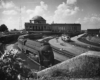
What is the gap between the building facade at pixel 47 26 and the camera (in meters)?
53.3

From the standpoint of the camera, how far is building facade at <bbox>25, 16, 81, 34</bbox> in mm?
53281

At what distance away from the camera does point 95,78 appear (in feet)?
19.4

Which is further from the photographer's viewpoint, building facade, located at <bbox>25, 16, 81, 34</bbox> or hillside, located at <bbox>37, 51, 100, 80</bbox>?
building facade, located at <bbox>25, 16, 81, 34</bbox>

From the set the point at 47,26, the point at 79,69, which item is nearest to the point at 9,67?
the point at 79,69

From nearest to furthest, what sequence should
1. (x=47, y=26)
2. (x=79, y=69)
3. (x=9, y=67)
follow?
(x=9, y=67)
(x=79, y=69)
(x=47, y=26)

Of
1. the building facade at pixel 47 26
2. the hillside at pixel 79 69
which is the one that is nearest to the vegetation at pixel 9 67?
the hillside at pixel 79 69

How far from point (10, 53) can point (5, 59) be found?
1.17 feet

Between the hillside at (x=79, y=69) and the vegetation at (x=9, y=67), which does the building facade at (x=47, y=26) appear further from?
the vegetation at (x=9, y=67)

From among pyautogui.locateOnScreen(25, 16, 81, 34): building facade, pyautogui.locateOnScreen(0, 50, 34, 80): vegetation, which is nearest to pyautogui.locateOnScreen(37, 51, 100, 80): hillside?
pyautogui.locateOnScreen(0, 50, 34, 80): vegetation

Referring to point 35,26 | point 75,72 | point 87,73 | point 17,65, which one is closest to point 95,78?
point 87,73

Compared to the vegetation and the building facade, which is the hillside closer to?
the vegetation

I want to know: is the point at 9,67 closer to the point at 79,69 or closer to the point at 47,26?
the point at 79,69

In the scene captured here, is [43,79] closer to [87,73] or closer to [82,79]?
[82,79]

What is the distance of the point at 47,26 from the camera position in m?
54.8
